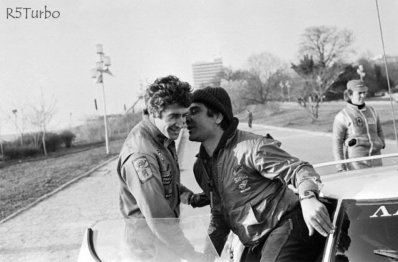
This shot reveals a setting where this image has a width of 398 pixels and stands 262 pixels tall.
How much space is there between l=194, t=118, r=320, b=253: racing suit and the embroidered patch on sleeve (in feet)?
1.17

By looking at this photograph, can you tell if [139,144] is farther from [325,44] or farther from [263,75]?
[263,75]

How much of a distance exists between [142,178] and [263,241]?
52cm

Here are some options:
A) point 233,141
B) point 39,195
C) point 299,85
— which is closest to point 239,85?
point 299,85

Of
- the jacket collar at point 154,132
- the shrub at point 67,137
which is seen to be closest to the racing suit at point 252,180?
the jacket collar at point 154,132

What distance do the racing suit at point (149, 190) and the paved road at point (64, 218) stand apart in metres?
2.66

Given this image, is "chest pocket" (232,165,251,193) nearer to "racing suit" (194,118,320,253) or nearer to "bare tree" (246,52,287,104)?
"racing suit" (194,118,320,253)

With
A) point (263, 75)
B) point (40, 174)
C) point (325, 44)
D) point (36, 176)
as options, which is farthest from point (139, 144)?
point (263, 75)

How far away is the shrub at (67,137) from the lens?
1351cm

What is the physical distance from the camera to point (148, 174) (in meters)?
1.23

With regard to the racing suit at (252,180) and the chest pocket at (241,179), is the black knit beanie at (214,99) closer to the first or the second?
the racing suit at (252,180)

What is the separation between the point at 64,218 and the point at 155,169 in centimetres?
465

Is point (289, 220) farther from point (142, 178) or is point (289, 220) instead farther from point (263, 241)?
point (142, 178)

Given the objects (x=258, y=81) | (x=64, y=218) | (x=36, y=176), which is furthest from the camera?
(x=258, y=81)

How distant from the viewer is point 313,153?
30.5 ft
